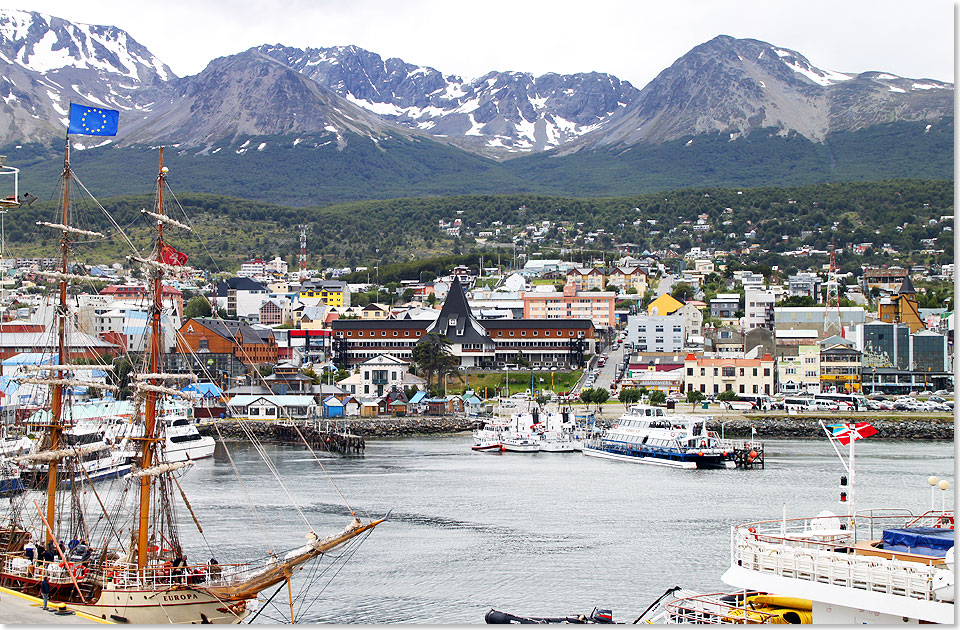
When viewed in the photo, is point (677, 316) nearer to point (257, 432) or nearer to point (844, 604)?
point (257, 432)

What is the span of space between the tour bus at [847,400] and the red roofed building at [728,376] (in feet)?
13.9

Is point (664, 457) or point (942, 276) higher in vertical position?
point (942, 276)

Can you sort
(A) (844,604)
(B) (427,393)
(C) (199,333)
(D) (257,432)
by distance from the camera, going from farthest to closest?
(C) (199,333)
(B) (427,393)
(D) (257,432)
(A) (844,604)

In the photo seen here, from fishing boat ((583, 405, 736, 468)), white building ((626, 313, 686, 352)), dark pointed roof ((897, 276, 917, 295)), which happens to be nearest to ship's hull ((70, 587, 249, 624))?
fishing boat ((583, 405, 736, 468))

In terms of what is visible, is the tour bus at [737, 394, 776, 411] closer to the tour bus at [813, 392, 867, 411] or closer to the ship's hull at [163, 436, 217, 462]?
the tour bus at [813, 392, 867, 411]

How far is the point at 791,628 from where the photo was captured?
42.5 feet

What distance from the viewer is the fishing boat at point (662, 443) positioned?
5084cm

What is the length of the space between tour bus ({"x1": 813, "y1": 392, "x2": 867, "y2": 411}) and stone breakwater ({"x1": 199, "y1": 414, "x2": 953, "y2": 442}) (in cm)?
270

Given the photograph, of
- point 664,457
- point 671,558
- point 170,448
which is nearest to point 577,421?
point 664,457

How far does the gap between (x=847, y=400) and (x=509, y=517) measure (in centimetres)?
4033

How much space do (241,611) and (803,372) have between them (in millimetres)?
62130

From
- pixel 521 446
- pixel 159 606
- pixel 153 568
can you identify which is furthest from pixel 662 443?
pixel 159 606

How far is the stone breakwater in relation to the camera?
2409 inches

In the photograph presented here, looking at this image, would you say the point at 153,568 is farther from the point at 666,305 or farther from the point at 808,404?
the point at 666,305
